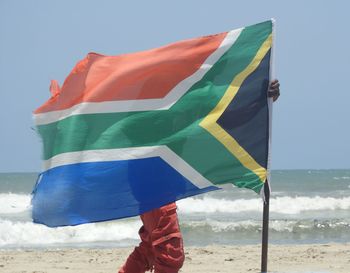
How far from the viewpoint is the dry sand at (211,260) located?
374 inches

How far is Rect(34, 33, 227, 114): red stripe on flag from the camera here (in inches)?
205

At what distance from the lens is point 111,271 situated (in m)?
9.47

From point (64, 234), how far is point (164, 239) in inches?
393

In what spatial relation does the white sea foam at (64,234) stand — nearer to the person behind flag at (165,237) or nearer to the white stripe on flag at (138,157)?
the person behind flag at (165,237)

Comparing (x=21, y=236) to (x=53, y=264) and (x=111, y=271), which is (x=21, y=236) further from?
(x=111, y=271)

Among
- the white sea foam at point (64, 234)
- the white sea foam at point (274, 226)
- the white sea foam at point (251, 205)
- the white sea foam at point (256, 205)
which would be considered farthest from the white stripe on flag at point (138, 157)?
the white sea foam at point (256, 205)

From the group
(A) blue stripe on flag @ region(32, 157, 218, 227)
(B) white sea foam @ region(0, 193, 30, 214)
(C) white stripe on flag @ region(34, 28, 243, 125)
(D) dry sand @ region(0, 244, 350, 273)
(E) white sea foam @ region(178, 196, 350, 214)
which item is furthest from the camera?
(B) white sea foam @ region(0, 193, 30, 214)

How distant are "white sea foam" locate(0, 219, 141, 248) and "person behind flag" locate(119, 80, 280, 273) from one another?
8.96m

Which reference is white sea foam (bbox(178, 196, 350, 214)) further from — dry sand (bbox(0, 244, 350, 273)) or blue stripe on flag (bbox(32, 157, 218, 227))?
blue stripe on flag (bbox(32, 157, 218, 227))

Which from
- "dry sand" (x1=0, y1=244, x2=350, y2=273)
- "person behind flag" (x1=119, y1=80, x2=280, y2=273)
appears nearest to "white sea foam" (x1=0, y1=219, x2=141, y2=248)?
"dry sand" (x1=0, y1=244, x2=350, y2=273)

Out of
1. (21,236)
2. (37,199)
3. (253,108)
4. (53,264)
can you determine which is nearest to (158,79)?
(253,108)

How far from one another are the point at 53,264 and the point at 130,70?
559cm

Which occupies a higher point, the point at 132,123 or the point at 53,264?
the point at 132,123

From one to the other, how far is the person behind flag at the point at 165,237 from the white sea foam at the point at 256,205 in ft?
59.7
